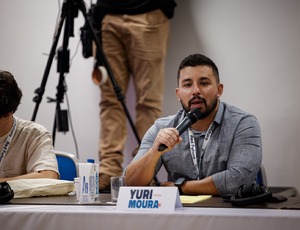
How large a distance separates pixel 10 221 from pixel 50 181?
1.76ft

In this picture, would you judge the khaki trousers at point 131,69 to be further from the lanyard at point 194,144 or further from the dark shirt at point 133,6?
the lanyard at point 194,144

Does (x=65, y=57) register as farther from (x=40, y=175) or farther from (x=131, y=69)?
(x=40, y=175)

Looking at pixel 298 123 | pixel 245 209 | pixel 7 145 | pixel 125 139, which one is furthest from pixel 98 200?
pixel 298 123

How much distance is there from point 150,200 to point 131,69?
2.20 metres

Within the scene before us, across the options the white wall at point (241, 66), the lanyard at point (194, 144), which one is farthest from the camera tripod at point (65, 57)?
the lanyard at point (194, 144)

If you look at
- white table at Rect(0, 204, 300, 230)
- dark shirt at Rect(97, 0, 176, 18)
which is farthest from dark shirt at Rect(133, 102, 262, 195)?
dark shirt at Rect(97, 0, 176, 18)

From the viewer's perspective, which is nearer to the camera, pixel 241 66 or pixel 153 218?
pixel 153 218

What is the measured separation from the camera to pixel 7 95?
2250 mm

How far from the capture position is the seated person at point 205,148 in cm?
220

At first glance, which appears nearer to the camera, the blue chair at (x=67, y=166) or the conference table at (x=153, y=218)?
the conference table at (x=153, y=218)

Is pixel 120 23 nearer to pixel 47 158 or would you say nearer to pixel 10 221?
pixel 47 158

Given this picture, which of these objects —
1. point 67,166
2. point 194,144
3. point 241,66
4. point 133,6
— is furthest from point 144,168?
point 241,66

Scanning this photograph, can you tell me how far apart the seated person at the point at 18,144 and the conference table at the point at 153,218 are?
0.70 m

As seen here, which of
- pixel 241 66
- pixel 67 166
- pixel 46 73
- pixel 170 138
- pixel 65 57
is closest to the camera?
pixel 170 138
